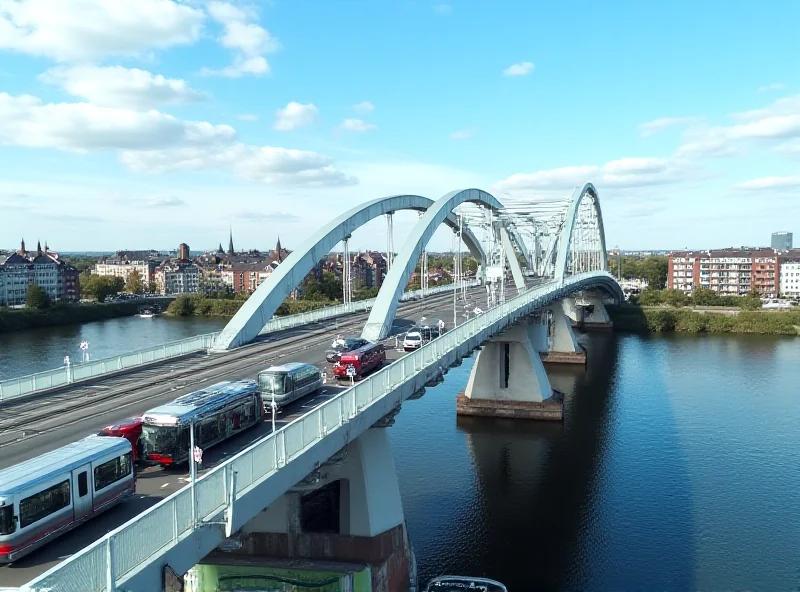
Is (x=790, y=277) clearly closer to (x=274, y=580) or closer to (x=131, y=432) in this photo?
(x=274, y=580)

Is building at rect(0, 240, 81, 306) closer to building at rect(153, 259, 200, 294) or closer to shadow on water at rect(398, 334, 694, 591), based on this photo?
building at rect(153, 259, 200, 294)

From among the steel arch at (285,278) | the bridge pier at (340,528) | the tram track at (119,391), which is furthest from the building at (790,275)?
the bridge pier at (340,528)

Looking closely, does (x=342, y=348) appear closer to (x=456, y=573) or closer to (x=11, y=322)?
(x=456, y=573)

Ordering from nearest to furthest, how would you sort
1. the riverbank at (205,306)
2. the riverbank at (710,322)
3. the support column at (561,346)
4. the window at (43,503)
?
the window at (43,503)
the support column at (561,346)
the riverbank at (710,322)
the riverbank at (205,306)

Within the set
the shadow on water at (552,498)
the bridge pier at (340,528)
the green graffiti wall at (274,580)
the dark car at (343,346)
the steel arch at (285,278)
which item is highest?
the steel arch at (285,278)

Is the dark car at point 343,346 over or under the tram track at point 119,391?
over

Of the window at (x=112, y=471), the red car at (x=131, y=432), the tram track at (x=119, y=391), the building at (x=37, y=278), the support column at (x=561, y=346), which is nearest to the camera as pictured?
the window at (x=112, y=471)

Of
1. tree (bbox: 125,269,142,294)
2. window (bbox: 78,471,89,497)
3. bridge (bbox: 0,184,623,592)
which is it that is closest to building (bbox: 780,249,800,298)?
bridge (bbox: 0,184,623,592)

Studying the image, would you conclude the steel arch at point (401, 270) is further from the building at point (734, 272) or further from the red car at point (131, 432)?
the building at point (734, 272)
